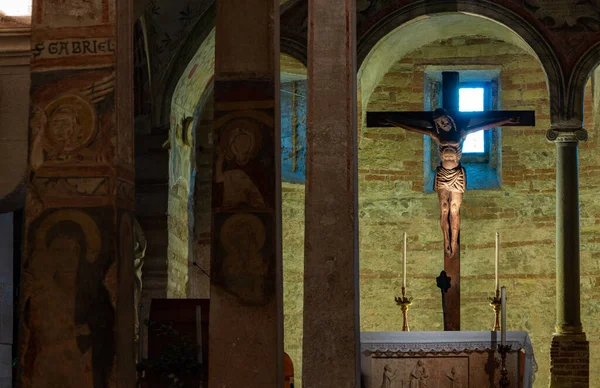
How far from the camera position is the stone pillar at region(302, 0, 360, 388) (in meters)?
8.65

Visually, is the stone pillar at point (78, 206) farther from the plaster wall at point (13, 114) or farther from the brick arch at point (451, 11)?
the brick arch at point (451, 11)

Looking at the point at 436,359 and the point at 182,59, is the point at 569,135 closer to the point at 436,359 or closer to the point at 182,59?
the point at 182,59

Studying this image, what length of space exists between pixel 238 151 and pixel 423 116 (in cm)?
638

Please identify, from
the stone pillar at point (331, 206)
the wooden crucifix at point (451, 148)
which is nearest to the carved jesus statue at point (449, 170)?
the wooden crucifix at point (451, 148)

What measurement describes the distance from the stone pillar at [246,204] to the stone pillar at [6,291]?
523cm

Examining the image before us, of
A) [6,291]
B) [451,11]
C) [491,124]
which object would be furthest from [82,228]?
[451,11]

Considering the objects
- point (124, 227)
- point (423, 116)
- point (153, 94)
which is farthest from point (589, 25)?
point (124, 227)

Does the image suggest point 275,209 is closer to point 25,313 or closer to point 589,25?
point 25,313

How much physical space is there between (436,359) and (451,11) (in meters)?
6.18

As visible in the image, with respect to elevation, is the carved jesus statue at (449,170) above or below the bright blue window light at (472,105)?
below

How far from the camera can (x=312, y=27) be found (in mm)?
9102

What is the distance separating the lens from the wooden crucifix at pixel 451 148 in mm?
14688

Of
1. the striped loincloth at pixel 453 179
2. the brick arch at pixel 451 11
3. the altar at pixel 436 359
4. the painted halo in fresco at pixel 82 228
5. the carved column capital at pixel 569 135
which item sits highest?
the brick arch at pixel 451 11

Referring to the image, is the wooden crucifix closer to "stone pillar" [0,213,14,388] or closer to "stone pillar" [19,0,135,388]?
"stone pillar" [0,213,14,388]
